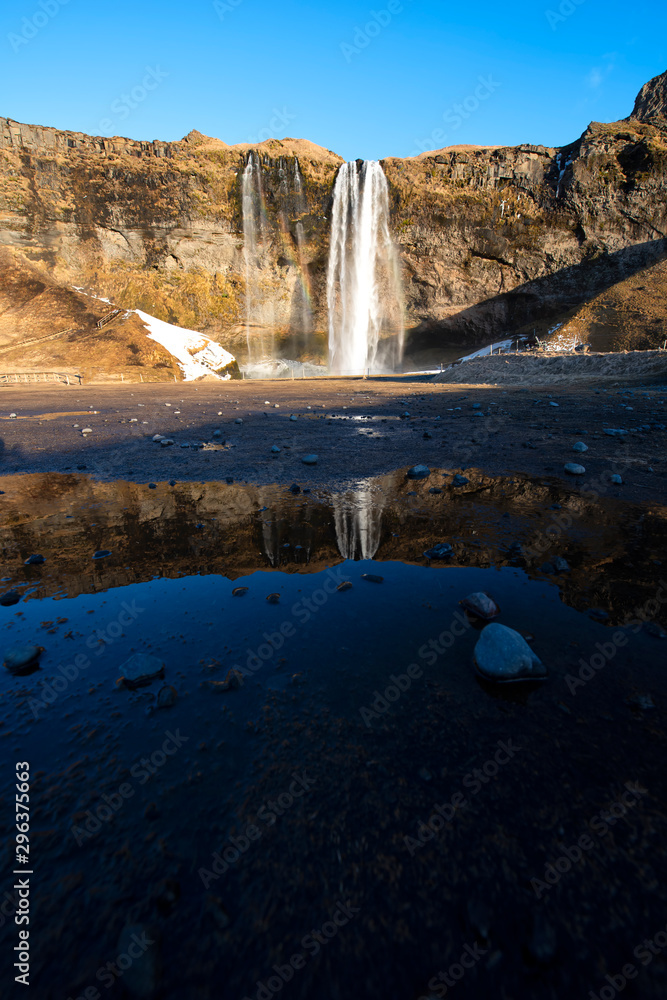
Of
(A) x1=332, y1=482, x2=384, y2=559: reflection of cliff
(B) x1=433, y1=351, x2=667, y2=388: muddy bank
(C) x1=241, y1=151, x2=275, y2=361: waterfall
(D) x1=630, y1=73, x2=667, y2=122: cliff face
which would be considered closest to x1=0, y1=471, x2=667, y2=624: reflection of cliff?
(A) x1=332, y1=482, x2=384, y2=559: reflection of cliff

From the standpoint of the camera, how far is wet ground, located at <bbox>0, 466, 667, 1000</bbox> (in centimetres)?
83

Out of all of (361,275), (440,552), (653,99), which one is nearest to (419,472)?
(440,552)

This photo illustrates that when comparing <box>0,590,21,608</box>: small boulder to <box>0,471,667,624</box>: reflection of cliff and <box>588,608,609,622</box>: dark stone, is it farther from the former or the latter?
<box>588,608,609,622</box>: dark stone

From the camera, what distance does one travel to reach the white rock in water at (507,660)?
1586 mm

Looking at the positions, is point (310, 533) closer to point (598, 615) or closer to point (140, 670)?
point (140, 670)

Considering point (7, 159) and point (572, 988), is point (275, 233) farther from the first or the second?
point (572, 988)

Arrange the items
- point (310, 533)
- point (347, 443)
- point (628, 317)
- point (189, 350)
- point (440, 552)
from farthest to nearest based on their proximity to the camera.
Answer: point (628, 317), point (189, 350), point (347, 443), point (310, 533), point (440, 552)

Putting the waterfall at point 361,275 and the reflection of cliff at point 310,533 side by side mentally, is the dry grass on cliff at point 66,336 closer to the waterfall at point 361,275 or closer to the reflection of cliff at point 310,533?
the waterfall at point 361,275

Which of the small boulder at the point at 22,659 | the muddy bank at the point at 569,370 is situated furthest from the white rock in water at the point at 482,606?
the muddy bank at the point at 569,370

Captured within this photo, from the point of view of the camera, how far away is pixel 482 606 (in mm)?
1974

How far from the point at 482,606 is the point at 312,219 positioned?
42091mm

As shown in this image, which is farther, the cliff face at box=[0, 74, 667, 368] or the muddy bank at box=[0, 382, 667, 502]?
the cliff face at box=[0, 74, 667, 368]

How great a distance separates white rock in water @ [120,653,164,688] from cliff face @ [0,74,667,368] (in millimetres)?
37972

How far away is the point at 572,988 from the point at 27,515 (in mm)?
4110
